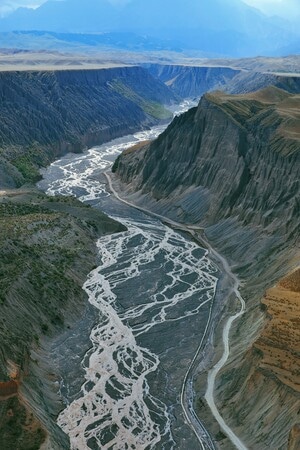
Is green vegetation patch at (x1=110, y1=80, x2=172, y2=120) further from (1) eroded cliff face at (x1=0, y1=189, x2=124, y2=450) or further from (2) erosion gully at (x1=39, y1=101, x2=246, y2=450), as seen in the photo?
(2) erosion gully at (x1=39, y1=101, x2=246, y2=450)

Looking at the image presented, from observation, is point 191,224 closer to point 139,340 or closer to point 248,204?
point 248,204

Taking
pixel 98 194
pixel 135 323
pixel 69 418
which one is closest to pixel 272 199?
pixel 135 323

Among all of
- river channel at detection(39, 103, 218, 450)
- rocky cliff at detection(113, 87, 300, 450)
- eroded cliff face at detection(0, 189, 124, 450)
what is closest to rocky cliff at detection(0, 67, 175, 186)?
rocky cliff at detection(113, 87, 300, 450)

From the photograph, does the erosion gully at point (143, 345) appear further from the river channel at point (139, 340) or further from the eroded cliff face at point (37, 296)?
the eroded cliff face at point (37, 296)

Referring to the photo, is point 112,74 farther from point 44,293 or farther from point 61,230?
point 44,293

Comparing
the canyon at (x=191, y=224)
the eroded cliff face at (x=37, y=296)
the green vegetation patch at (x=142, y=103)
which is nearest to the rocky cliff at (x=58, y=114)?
the green vegetation patch at (x=142, y=103)

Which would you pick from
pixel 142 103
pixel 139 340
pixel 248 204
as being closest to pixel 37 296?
pixel 139 340
